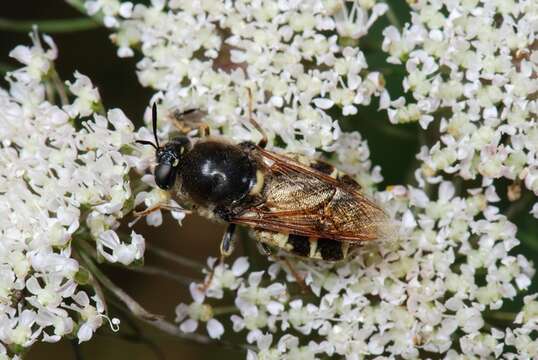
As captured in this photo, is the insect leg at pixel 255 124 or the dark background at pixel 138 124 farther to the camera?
the dark background at pixel 138 124

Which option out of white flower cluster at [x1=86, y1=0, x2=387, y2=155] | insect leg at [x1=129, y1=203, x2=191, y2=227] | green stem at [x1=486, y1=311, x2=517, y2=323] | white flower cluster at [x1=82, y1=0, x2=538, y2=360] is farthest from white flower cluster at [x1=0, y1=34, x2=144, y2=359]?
A: green stem at [x1=486, y1=311, x2=517, y2=323]

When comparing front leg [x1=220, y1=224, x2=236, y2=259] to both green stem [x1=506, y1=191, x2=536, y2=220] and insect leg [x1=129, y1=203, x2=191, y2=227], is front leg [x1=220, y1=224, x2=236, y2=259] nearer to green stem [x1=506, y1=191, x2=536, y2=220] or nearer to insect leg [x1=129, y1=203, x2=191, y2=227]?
insect leg [x1=129, y1=203, x2=191, y2=227]

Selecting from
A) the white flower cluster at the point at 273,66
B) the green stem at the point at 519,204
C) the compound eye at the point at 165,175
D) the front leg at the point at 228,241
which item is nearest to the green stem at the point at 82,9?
the white flower cluster at the point at 273,66

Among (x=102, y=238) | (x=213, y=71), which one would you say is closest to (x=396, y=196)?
(x=213, y=71)

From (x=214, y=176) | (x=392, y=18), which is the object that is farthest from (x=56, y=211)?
(x=392, y=18)

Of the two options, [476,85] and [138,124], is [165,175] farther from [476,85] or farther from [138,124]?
[138,124]

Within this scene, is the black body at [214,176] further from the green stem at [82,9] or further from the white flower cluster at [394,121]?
the green stem at [82,9]

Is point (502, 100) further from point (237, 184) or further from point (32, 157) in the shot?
point (32, 157)
